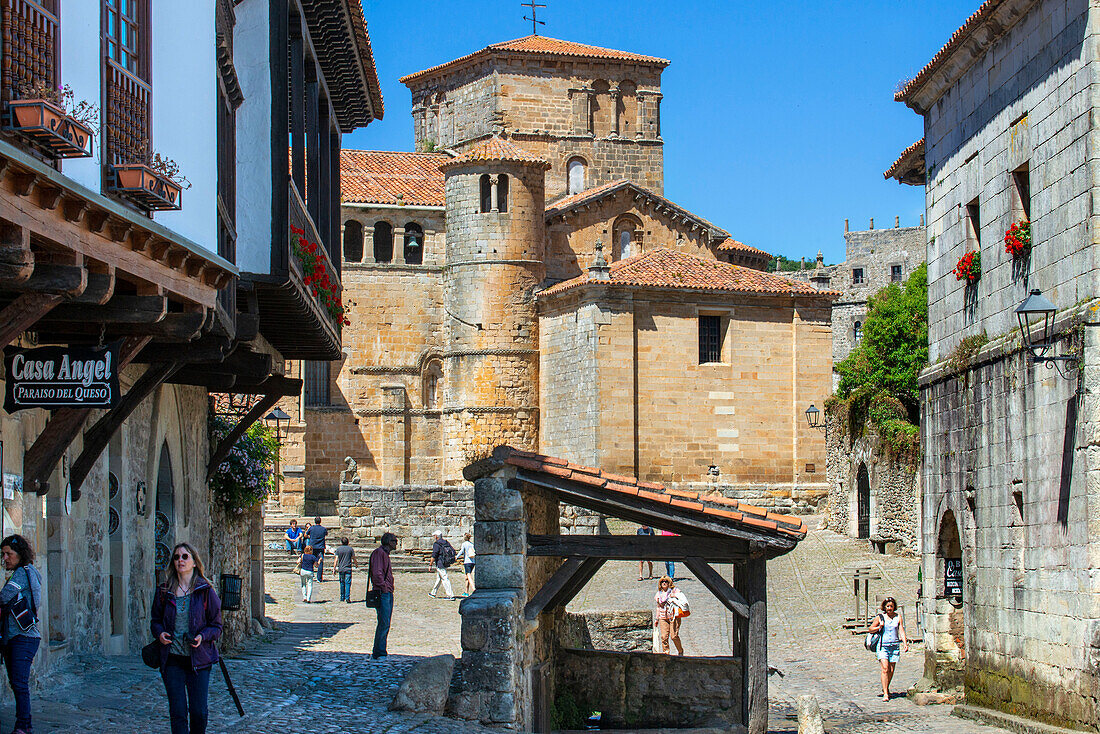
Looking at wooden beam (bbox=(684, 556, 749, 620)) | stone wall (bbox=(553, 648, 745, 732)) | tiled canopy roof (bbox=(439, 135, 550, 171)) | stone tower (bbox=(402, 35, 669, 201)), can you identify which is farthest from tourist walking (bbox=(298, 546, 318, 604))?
stone tower (bbox=(402, 35, 669, 201))

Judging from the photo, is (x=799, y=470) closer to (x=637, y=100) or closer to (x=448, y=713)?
(x=637, y=100)

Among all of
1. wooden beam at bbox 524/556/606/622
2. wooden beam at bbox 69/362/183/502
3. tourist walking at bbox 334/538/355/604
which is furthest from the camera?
tourist walking at bbox 334/538/355/604

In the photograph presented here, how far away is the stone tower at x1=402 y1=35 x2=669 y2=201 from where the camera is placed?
49812mm

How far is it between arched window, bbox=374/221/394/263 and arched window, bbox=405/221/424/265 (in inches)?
20.1

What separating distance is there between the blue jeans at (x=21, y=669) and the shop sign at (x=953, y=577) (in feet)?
42.4

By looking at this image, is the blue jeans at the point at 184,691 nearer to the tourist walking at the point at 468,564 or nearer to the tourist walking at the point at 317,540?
the tourist walking at the point at 468,564

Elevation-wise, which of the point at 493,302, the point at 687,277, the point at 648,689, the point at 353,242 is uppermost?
the point at 353,242

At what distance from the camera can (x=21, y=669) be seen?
8367mm

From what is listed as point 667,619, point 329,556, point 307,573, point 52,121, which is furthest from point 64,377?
point 329,556

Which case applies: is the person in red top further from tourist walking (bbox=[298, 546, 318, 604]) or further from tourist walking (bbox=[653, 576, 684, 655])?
tourist walking (bbox=[298, 546, 318, 604])

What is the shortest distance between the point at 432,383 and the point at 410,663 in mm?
32395

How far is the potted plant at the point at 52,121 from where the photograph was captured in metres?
7.44

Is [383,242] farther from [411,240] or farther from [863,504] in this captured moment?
[863,504]

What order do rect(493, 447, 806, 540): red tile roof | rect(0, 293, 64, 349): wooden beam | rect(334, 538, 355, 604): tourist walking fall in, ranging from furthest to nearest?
rect(334, 538, 355, 604): tourist walking → rect(493, 447, 806, 540): red tile roof → rect(0, 293, 64, 349): wooden beam
